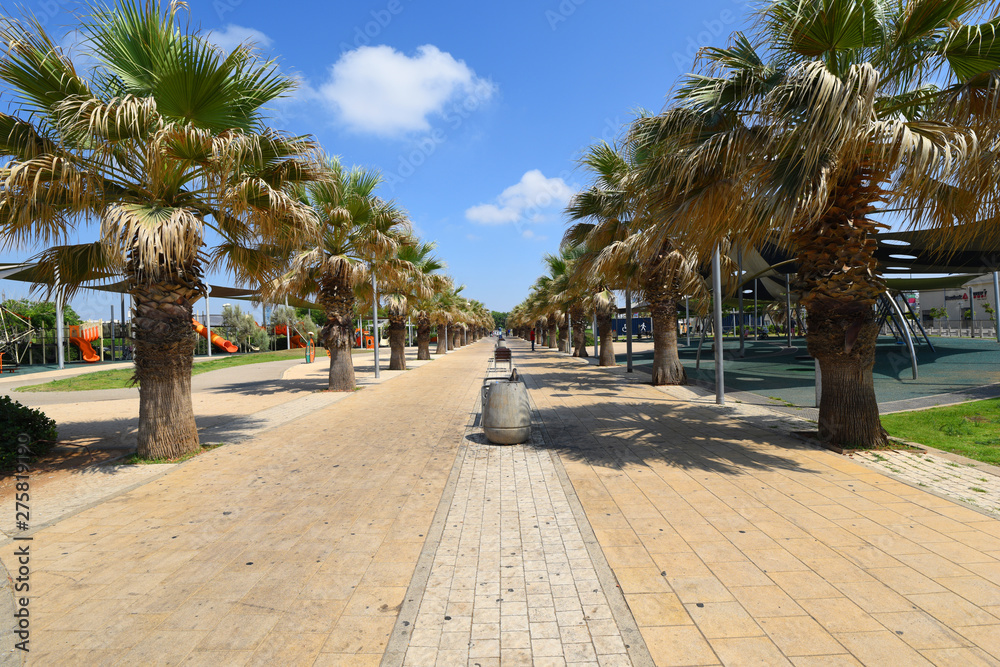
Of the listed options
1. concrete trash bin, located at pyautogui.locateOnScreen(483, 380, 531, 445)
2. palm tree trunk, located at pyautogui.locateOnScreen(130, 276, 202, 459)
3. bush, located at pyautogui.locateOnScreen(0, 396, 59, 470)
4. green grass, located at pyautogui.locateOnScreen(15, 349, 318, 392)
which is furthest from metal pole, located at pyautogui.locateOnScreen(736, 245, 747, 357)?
green grass, located at pyautogui.locateOnScreen(15, 349, 318, 392)

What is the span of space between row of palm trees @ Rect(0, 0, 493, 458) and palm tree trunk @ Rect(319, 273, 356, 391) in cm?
653

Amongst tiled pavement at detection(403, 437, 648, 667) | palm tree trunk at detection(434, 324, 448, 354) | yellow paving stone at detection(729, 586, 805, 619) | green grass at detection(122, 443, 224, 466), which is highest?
palm tree trunk at detection(434, 324, 448, 354)

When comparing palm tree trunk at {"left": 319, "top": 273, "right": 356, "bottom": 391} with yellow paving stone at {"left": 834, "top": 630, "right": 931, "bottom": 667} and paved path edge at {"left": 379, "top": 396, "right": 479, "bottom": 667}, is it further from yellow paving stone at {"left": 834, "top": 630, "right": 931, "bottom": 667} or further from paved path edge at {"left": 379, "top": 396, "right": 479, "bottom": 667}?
yellow paving stone at {"left": 834, "top": 630, "right": 931, "bottom": 667}

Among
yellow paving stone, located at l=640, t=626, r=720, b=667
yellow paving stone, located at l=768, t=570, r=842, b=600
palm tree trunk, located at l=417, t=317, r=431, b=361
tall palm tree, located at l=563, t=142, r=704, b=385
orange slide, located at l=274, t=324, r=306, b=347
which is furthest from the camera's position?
orange slide, located at l=274, t=324, r=306, b=347

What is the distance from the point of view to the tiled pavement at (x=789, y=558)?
268 cm

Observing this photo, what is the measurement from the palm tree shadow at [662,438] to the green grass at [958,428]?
171 cm

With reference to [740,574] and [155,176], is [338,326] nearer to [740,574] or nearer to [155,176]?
[155,176]

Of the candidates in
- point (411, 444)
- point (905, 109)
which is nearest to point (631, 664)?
point (411, 444)

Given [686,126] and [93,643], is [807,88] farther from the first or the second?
[93,643]

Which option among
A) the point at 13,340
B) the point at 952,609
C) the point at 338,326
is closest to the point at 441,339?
the point at 338,326

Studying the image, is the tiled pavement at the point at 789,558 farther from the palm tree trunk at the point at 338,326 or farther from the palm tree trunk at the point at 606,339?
the palm tree trunk at the point at 606,339

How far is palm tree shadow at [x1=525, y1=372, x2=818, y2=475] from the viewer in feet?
20.8

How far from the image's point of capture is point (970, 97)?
5.57m

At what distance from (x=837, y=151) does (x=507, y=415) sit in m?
5.32
